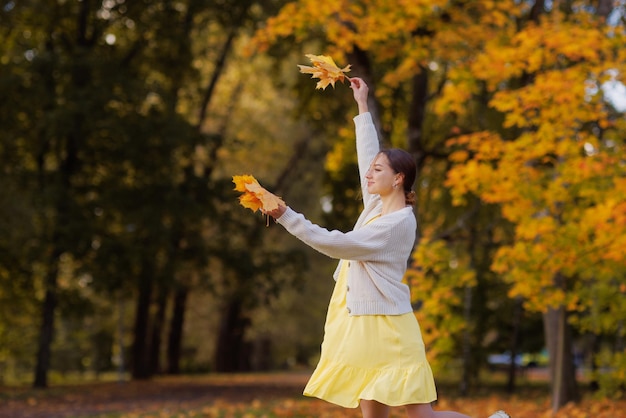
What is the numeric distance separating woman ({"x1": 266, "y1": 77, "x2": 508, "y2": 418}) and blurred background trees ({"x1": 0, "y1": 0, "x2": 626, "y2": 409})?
659cm

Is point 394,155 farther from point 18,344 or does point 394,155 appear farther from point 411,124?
point 18,344

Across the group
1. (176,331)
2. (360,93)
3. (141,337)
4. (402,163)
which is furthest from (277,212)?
(176,331)

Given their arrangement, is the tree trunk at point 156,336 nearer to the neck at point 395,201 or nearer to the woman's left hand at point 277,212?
the neck at point 395,201

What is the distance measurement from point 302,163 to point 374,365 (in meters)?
23.8

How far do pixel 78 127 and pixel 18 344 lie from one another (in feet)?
31.8

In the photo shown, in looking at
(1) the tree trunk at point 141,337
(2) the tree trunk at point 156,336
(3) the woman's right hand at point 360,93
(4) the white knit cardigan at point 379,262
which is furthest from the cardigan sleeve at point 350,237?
(2) the tree trunk at point 156,336

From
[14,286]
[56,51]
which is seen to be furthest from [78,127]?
[14,286]

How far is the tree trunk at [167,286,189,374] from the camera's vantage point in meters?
28.7

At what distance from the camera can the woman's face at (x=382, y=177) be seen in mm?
4270

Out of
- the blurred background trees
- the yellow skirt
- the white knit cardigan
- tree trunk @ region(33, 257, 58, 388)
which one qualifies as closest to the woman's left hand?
the white knit cardigan

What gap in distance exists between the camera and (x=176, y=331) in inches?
1156

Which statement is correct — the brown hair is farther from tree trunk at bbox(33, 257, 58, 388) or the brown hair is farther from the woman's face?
tree trunk at bbox(33, 257, 58, 388)

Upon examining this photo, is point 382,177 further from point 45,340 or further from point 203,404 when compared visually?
point 45,340

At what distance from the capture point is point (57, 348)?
3612cm
